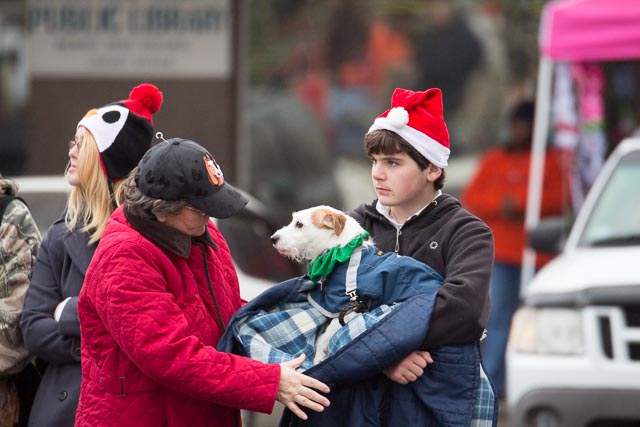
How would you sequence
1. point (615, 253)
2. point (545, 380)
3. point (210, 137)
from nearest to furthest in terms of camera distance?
point (545, 380) → point (615, 253) → point (210, 137)

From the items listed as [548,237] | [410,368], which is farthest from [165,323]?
[548,237]

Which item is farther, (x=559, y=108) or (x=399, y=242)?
(x=559, y=108)

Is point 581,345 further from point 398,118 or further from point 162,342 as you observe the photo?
point 162,342

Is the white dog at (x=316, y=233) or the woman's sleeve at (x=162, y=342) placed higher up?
the white dog at (x=316, y=233)

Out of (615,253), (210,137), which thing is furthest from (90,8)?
(615,253)

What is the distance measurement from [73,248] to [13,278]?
0.95ft

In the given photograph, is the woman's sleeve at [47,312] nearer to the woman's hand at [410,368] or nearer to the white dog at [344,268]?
the white dog at [344,268]

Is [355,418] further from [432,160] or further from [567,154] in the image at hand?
[567,154]

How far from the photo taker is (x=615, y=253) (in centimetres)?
632

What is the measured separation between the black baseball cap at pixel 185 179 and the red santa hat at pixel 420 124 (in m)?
0.54

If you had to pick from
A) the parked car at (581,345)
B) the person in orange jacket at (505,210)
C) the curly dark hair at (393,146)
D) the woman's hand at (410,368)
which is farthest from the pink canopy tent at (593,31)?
the woman's hand at (410,368)

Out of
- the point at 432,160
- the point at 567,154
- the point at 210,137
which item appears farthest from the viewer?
the point at 210,137

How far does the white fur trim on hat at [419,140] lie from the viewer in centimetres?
354

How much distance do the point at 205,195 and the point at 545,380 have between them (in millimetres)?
2937
